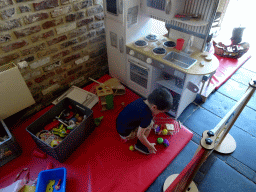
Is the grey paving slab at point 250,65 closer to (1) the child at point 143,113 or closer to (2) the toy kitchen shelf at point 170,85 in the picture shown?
(2) the toy kitchen shelf at point 170,85

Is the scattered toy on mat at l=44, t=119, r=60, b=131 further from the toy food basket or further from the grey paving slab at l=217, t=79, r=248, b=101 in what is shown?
the grey paving slab at l=217, t=79, r=248, b=101

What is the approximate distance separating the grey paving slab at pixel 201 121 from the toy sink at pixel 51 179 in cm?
152

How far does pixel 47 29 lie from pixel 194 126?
210cm

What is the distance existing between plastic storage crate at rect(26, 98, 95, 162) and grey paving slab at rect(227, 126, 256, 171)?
165 cm

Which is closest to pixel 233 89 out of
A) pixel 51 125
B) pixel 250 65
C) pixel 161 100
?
pixel 250 65

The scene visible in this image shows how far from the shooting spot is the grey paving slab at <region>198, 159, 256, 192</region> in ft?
5.75

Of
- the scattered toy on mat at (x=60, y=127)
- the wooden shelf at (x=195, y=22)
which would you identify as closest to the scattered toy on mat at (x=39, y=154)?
the scattered toy on mat at (x=60, y=127)

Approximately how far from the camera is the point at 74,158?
6.35 ft

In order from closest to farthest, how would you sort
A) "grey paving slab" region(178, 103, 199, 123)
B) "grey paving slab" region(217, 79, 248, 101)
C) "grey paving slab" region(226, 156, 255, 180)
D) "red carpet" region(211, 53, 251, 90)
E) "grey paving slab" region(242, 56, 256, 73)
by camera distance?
"grey paving slab" region(226, 156, 255, 180) → "grey paving slab" region(178, 103, 199, 123) → "grey paving slab" region(217, 79, 248, 101) → "red carpet" region(211, 53, 251, 90) → "grey paving slab" region(242, 56, 256, 73)

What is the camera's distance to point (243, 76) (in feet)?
9.78

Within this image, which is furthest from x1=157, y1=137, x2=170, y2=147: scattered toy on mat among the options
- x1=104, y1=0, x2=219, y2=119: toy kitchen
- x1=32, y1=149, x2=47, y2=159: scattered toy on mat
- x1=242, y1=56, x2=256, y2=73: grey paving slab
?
x1=242, y1=56, x2=256, y2=73: grey paving slab

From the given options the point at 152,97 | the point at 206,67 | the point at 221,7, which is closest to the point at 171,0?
the point at 206,67

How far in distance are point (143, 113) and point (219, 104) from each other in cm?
152

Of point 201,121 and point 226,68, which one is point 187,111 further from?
point 226,68
